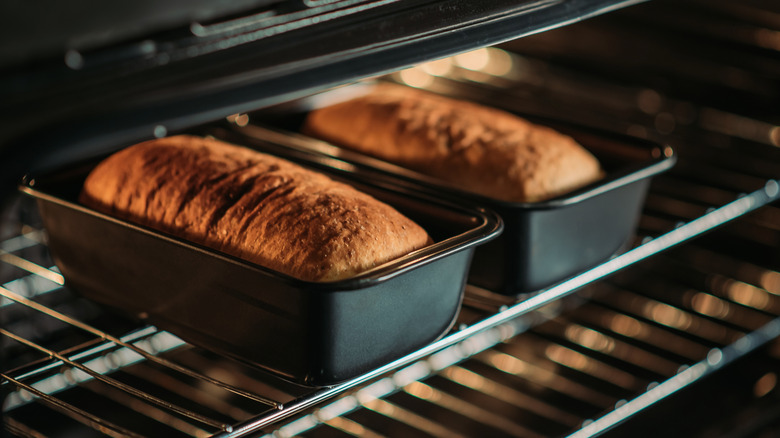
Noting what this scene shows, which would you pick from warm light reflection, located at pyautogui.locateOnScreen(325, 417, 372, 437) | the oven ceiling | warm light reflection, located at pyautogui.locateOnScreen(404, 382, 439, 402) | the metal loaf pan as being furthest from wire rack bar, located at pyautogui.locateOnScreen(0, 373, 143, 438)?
warm light reflection, located at pyautogui.locateOnScreen(404, 382, 439, 402)

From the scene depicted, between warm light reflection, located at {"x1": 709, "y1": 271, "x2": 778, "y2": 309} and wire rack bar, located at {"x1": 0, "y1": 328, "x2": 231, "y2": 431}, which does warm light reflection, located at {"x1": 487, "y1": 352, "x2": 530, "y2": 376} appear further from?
wire rack bar, located at {"x1": 0, "y1": 328, "x2": 231, "y2": 431}

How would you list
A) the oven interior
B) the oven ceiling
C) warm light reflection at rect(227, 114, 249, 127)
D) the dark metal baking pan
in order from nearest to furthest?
the oven ceiling → the dark metal baking pan → warm light reflection at rect(227, 114, 249, 127) → the oven interior

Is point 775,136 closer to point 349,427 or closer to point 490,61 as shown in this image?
point 490,61

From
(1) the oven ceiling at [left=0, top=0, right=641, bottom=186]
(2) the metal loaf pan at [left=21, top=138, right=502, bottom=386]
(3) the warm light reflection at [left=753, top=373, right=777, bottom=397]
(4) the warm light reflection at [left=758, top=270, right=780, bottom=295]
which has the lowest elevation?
(3) the warm light reflection at [left=753, top=373, right=777, bottom=397]

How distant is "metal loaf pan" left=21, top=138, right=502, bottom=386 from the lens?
2.30 feet

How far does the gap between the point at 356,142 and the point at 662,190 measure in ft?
2.16

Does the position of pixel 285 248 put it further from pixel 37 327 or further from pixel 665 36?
pixel 665 36

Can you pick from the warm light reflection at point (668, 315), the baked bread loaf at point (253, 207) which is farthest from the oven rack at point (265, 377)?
the warm light reflection at point (668, 315)

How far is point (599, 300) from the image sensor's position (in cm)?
170

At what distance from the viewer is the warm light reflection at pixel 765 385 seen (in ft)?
4.78

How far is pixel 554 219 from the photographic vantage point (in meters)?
0.90

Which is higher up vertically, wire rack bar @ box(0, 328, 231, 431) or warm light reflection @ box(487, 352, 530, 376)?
wire rack bar @ box(0, 328, 231, 431)

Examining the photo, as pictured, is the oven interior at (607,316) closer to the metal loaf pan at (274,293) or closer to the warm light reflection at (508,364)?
the warm light reflection at (508,364)

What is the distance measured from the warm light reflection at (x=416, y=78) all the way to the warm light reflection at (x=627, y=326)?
59cm
